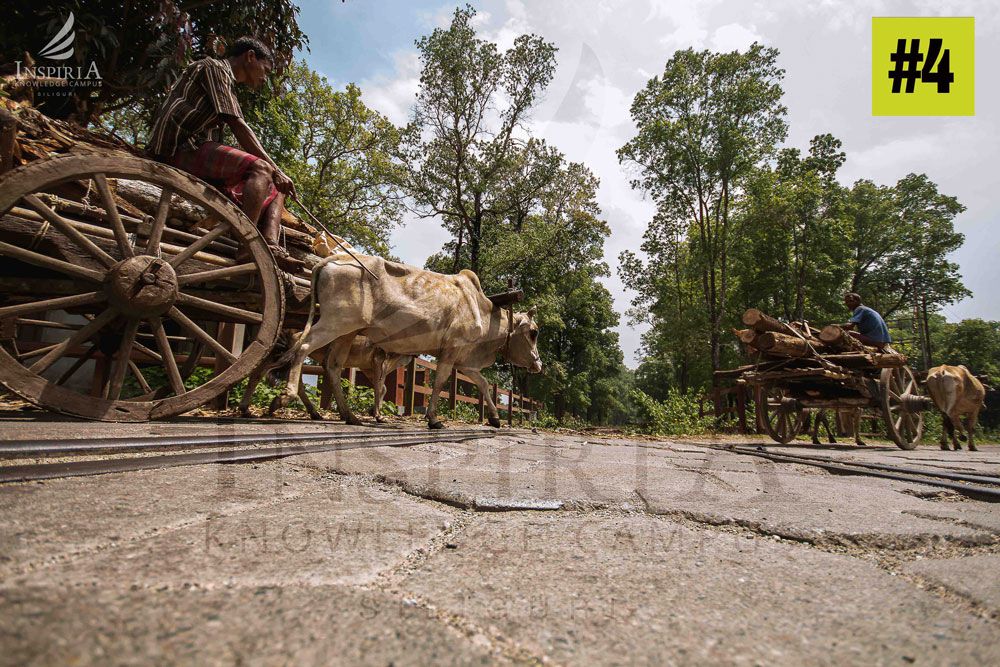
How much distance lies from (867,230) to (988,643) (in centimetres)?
3598

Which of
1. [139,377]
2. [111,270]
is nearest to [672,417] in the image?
[139,377]

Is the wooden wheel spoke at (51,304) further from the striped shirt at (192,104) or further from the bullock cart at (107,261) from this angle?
the striped shirt at (192,104)

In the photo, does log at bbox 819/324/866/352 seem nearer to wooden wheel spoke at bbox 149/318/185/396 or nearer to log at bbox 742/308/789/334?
log at bbox 742/308/789/334

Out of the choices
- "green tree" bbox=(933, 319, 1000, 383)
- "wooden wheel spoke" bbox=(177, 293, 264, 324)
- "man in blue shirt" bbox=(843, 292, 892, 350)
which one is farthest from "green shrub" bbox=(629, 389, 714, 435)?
"green tree" bbox=(933, 319, 1000, 383)

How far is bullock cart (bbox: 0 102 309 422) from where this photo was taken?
2.41m

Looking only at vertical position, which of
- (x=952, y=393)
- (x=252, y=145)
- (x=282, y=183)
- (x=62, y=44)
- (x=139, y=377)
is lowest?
(x=139, y=377)

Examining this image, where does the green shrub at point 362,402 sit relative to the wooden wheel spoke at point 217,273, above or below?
below

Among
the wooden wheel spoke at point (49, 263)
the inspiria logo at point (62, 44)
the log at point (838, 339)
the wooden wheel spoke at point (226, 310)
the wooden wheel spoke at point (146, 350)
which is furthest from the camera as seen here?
the log at point (838, 339)

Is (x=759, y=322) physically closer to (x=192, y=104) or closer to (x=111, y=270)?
(x=192, y=104)

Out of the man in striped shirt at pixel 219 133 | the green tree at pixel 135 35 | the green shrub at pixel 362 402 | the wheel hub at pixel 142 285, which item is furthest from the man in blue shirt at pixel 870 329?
the green tree at pixel 135 35

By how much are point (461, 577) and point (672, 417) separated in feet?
44.1

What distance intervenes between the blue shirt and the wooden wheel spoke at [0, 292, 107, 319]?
408 inches

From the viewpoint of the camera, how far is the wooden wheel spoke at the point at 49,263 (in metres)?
2.37

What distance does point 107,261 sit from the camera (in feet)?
8.64
